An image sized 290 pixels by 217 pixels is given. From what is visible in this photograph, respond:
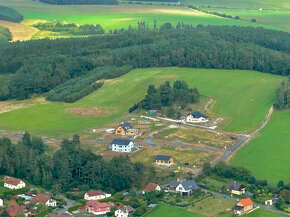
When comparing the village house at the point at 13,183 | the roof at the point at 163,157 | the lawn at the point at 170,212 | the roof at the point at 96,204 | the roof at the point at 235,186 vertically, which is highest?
the roof at the point at 163,157

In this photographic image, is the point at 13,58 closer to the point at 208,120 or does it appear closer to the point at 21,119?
the point at 21,119

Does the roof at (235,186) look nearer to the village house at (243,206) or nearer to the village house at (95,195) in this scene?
the village house at (243,206)

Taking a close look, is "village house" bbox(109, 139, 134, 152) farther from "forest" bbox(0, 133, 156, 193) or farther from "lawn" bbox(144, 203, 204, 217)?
"lawn" bbox(144, 203, 204, 217)

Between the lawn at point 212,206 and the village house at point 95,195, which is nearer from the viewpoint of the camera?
the lawn at point 212,206

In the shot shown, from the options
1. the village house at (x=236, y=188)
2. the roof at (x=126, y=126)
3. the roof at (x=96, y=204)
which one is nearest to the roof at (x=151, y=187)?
the roof at (x=96, y=204)

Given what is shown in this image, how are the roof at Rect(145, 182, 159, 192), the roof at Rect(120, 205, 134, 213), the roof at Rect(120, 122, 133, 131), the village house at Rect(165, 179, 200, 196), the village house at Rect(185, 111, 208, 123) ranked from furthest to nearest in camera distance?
the village house at Rect(185, 111, 208, 123) → the roof at Rect(120, 122, 133, 131) → the roof at Rect(145, 182, 159, 192) → the village house at Rect(165, 179, 200, 196) → the roof at Rect(120, 205, 134, 213)

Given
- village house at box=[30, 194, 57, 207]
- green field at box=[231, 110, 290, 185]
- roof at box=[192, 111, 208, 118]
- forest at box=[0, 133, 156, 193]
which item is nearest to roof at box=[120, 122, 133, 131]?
roof at box=[192, 111, 208, 118]
